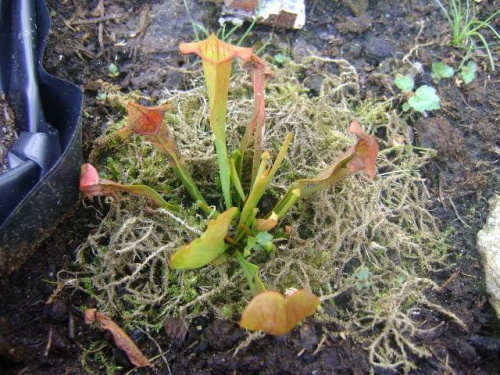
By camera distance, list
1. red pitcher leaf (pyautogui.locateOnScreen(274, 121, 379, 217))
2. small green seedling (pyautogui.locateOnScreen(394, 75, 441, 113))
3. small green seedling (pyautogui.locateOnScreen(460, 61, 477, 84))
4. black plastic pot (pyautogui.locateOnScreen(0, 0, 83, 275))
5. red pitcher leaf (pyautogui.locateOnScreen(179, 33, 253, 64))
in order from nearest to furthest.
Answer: red pitcher leaf (pyautogui.locateOnScreen(179, 33, 253, 64)) → red pitcher leaf (pyautogui.locateOnScreen(274, 121, 379, 217)) → black plastic pot (pyautogui.locateOnScreen(0, 0, 83, 275)) → small green seedling (pyautogui.locateOnScreen(394, 75, 441, 113)) → small green seedling (pyautogui.locateOnScreen(460, 61, 477, 84))

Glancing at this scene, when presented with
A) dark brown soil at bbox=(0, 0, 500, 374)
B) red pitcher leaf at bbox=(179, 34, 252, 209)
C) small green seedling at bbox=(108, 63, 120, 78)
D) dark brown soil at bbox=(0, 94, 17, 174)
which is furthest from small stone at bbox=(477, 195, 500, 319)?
dark brown soil at bbox=(0, 94, 17, 174)

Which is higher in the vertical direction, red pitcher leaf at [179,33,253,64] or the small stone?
red pitcher leaf at [179,33,253,64]

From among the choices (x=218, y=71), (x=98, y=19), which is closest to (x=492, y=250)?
(x=218, y=71)

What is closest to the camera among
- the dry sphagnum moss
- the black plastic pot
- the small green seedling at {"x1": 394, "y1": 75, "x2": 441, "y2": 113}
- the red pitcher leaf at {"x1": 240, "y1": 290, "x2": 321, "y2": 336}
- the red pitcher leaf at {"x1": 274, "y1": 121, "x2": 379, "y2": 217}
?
the red pitcher leaf at {"x1": 240, "y1": 290, "x2": 321, "y2": 336}

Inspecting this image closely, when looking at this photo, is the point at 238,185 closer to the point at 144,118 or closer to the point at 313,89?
the point at 144,118

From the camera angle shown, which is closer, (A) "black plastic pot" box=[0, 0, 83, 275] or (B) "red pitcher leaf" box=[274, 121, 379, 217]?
(B) "red pitcher leaf" box=[274, 121, 379, 217]

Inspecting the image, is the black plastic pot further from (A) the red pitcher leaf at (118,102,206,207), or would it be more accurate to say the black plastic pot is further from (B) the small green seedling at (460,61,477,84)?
(B) the small green seedling at (460,61,477,84)

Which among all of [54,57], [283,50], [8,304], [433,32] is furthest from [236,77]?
[8,304]
